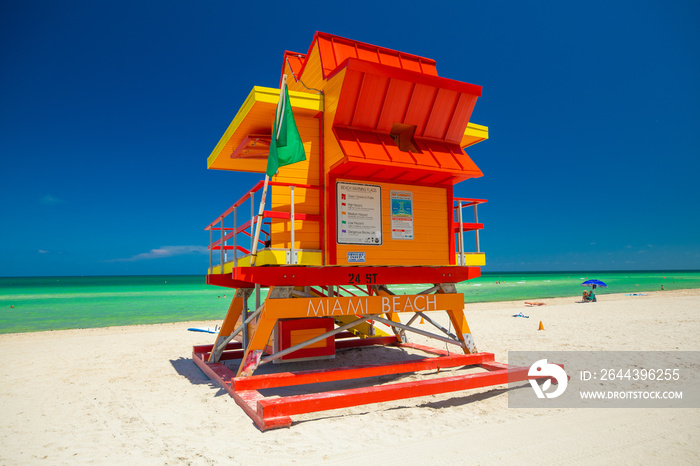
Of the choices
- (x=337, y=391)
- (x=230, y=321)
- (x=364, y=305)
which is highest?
(x=364, y=305)

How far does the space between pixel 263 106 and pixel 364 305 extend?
13.9 ft

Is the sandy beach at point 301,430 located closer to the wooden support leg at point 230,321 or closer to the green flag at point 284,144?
the wooden support leg at point 230,321

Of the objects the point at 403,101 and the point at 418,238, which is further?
the point at 418,238

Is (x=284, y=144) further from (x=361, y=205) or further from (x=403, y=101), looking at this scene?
(x=403, y=101)

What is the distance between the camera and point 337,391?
21.9 feet

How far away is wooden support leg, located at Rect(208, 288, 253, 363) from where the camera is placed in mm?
10180

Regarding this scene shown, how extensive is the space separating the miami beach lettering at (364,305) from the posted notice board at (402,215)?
1.29 meters

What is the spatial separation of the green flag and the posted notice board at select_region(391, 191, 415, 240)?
233 cm

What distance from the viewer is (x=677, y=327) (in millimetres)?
15336

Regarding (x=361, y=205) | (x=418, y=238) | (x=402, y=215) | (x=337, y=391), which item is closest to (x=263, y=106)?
(x=361, y=205)

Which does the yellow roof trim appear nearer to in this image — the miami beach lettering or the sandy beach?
the miami beach lettering

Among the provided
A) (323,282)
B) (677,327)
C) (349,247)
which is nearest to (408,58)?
(349,247)

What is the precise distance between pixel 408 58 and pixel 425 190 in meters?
3.18

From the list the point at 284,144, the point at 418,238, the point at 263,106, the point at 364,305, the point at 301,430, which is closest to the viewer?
the point at 301,430
